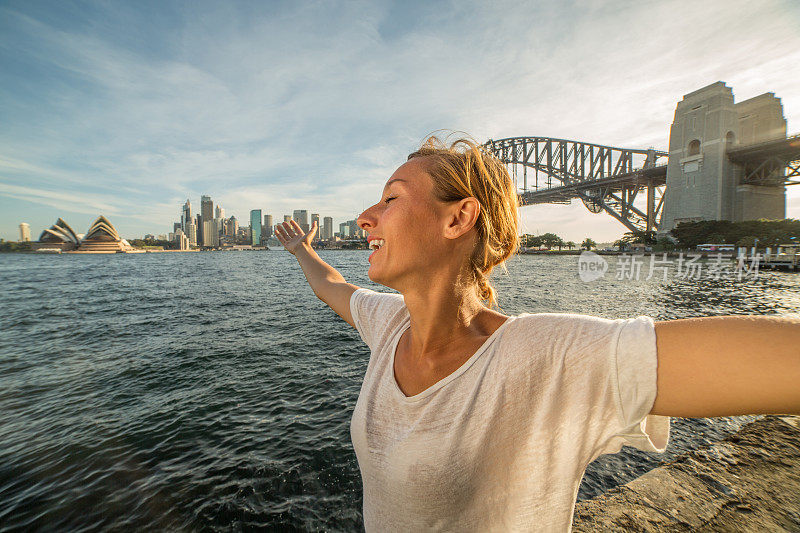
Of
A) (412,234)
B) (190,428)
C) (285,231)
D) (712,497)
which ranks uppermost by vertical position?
(285,231)

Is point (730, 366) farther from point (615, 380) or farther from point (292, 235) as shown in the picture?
point (292, 235)

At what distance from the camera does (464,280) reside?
1605 millimetres

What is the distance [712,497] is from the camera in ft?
10.6

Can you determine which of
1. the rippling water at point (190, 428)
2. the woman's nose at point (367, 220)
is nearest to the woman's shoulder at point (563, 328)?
the woman's nose at point (367, 220)

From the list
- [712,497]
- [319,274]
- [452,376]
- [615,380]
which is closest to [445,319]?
[452,376]

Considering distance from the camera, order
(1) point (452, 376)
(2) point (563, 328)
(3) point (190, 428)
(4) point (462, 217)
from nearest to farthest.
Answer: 1. (2) point (563, 328)
2. (1) point (452, 376)
3. (4) point (462, 217)
4. (3) point (190, 428)

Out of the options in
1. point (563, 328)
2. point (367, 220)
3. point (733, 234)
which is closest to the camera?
point (563, 328)

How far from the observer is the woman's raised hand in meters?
3.25

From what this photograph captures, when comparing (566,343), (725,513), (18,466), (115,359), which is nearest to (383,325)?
(566,343)

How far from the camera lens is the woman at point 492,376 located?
35.9 inches

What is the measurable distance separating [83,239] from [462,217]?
15173 centimetres

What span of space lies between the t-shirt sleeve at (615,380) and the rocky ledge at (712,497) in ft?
8.70

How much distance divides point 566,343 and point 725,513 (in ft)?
12.1

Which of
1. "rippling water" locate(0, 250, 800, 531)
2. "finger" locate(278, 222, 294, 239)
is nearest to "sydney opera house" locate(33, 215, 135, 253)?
"rippling water" locate(0, 250, 800, 531)
